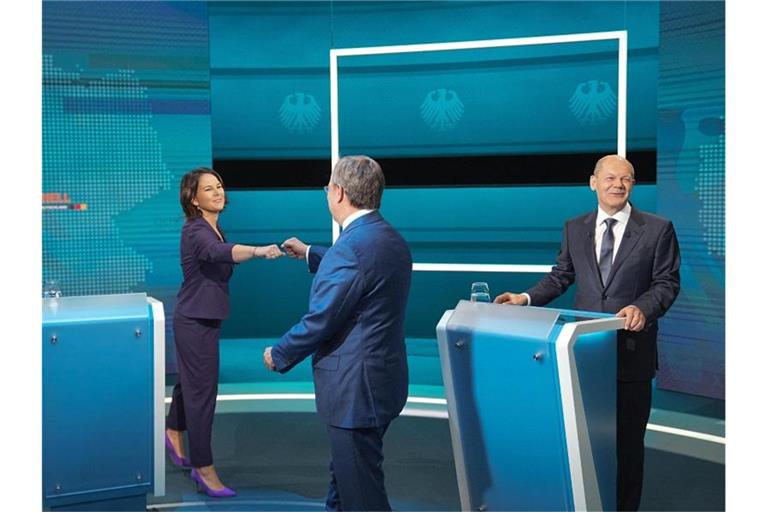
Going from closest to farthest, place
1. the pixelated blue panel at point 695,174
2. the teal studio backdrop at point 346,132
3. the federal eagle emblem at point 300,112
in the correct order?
the pixelated blue panel at point 695,174, the teal studio backdrop at point 346,132, the federal eagle emblem at point 300,112

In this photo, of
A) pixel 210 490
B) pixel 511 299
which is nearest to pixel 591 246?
pixel 511 299

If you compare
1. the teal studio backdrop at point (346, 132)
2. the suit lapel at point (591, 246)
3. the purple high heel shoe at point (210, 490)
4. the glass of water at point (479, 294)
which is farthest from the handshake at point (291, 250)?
the teal studio backdrop at point (346, 132)

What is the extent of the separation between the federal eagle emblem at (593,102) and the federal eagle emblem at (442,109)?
2.72ft

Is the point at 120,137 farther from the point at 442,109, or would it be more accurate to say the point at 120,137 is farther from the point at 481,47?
the point at 481,47

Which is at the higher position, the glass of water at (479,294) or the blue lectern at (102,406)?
the glass of water at (479,294)

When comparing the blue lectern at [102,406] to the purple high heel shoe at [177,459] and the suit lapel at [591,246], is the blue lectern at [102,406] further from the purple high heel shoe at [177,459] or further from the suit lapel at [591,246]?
the suit lapel at [591,246]

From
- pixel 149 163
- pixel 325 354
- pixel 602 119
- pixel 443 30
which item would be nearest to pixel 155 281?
pixel 149 163

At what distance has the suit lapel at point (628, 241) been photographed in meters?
3.48

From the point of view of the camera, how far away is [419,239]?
21.9 feet

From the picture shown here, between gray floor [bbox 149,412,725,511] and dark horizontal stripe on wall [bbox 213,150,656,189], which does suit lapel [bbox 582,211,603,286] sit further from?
dark horizontal stripe on wall [bbox 213,150,656,189]

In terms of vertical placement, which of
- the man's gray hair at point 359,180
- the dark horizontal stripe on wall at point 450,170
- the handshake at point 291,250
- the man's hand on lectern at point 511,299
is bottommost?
the man's hand on lectern at point 511,299

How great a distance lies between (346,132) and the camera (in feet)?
21.8
